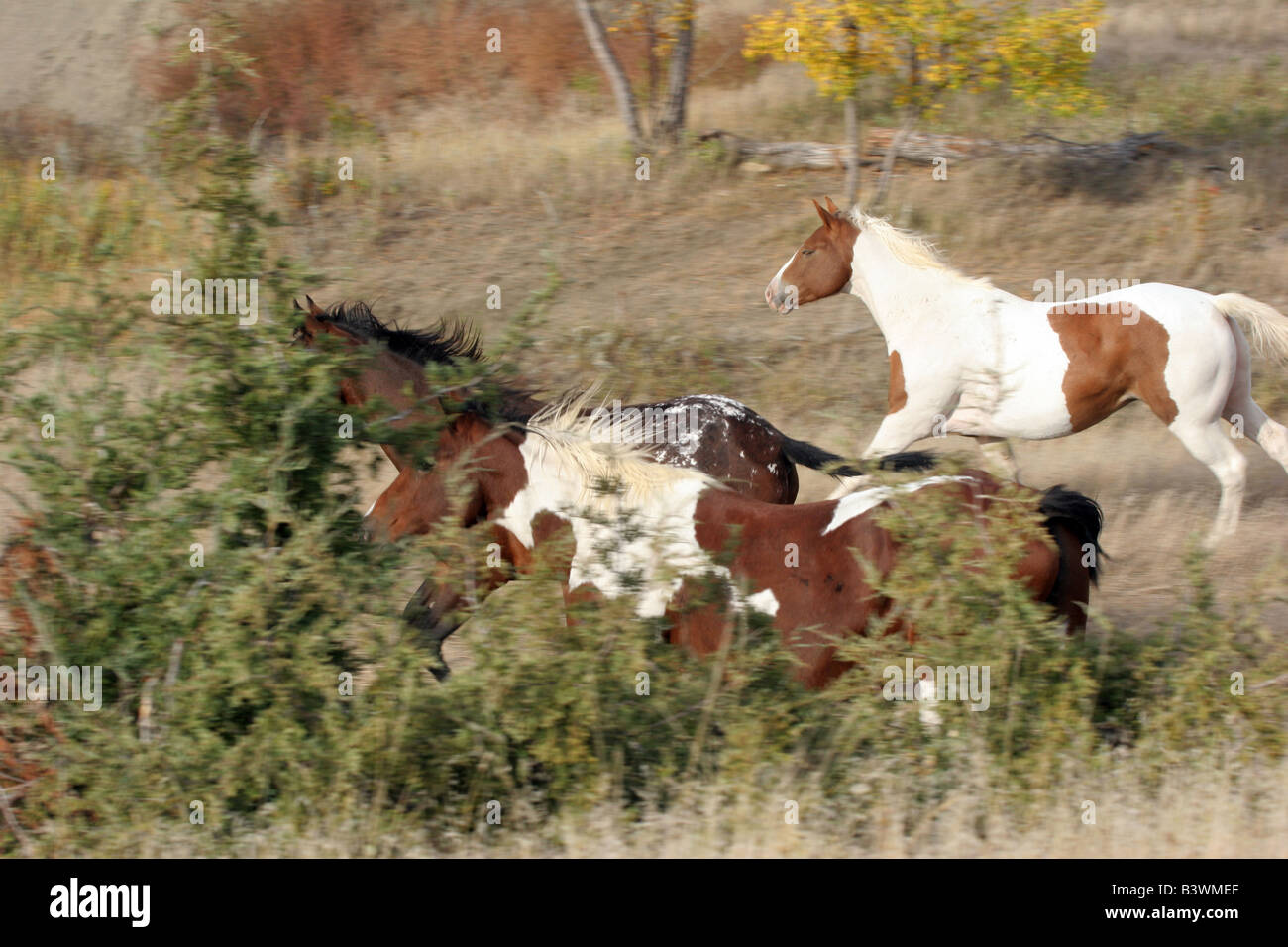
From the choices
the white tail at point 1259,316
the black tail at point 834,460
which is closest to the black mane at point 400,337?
the black tail at point 834,460

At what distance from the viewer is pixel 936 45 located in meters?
12.0

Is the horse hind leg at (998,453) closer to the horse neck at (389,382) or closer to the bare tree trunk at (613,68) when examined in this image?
the horse neck at (389,382)

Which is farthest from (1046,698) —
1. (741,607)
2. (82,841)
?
(82,841)

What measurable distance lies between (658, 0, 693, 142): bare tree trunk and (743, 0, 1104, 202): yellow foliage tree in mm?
1835

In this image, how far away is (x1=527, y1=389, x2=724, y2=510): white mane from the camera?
491 cm

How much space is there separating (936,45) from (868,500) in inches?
338

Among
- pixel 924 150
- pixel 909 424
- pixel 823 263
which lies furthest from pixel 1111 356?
pixel 924 150

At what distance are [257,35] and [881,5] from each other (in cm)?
1216

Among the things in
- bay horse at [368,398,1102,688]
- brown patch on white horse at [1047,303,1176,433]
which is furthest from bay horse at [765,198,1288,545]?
bay horse at [368,398,1102,688]

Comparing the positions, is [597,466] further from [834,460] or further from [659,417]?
[834,460]

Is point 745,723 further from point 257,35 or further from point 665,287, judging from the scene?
point 257,35

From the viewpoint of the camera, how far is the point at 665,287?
1216 centimetres

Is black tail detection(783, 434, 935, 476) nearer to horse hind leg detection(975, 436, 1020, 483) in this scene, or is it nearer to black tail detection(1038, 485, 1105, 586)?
black tail detection(1038, 485, 1105, 586)

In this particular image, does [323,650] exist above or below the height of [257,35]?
below
